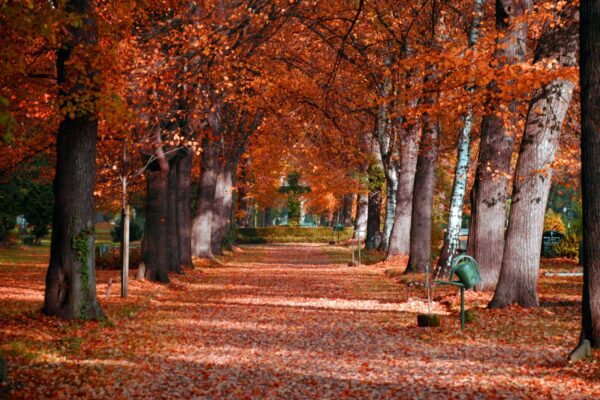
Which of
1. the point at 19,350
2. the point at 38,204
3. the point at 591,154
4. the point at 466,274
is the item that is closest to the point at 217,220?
the point at 38,204

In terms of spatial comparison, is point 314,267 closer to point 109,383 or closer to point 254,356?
point 254,356

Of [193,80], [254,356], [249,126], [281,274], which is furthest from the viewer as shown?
[249,126]

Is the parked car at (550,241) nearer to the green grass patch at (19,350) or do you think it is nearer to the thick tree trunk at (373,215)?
the thick tree trunk at (373,215)

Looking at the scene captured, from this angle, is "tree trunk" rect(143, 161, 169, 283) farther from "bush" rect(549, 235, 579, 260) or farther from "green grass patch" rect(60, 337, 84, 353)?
"bush" rect(549, 235, 579, 260)

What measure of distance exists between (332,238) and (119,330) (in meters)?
59.9

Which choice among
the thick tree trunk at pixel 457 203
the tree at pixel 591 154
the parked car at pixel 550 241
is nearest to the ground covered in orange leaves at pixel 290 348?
the tree at pixel 591 154

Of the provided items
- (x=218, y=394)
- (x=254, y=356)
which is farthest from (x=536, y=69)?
(x=218, y=394)

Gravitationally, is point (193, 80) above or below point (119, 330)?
above

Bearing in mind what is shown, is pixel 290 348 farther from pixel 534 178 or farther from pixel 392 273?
pixel 392 273

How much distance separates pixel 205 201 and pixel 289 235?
43.0 meters

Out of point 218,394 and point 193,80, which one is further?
point 193,80

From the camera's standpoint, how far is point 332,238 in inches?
2901

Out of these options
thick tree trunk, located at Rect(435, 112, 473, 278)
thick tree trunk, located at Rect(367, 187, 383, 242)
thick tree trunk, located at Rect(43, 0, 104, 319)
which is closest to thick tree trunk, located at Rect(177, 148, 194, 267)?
thick tree trunk, located at Rect(435, 112, 473, 278)

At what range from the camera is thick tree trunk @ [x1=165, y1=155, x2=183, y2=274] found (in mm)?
24391
